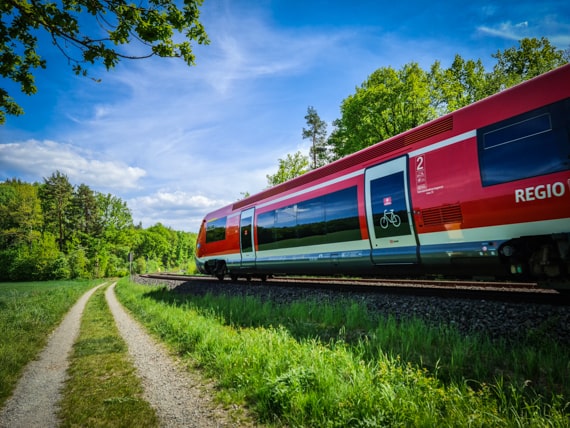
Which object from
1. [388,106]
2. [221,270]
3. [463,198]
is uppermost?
[388,106]

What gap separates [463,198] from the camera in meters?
5.44

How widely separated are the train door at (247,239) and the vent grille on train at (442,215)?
777 centimetres

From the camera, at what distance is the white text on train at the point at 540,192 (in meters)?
4.27

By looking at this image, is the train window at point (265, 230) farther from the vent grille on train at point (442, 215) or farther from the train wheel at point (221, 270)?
the vent grille on train at point (442, 215)

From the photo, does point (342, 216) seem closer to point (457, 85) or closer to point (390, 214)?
point (390, 214)

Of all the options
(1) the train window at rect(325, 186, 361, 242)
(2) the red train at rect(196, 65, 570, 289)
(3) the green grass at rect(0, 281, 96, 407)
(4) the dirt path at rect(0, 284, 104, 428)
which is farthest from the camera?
(1) the train window at rect(325, 186, 361, 242)

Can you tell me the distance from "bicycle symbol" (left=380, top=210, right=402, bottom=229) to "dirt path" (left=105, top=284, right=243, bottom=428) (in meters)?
4.95

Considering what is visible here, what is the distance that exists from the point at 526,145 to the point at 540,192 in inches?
32.1

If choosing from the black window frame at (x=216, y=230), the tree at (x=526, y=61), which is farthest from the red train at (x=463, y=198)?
the tree at (x=526, y=61)

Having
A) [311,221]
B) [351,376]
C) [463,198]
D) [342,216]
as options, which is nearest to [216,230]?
[311,221]

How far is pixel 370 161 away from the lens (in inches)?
305

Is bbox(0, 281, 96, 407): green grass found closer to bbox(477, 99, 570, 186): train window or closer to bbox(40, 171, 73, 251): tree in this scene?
bbox(477, 99, 570, 186): train window

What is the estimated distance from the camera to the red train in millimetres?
4477

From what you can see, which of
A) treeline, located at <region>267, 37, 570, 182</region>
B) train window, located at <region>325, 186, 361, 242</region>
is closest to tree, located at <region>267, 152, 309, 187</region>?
treeline, located at <region>267, 37, 570, 182</region>
